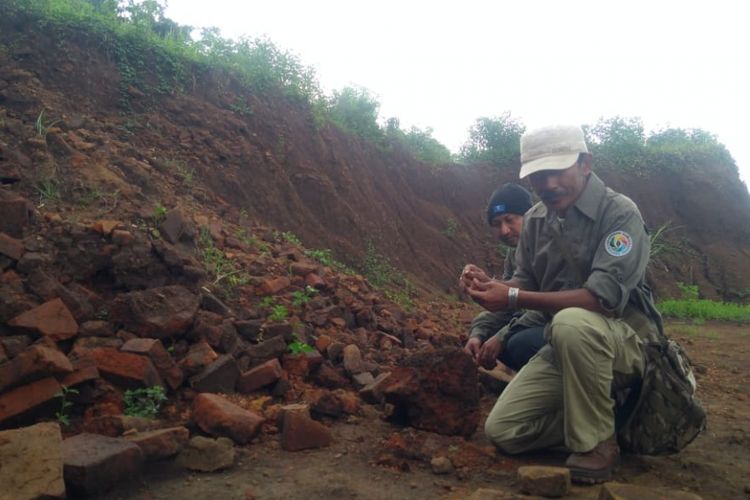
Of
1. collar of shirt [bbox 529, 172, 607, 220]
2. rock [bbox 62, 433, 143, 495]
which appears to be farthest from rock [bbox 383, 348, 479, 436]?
rock [bbox 62, 433, 143, 495]

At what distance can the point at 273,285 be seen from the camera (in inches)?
177

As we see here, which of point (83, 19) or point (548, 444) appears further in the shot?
point (83, 19)

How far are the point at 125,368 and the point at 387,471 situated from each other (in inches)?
55.4

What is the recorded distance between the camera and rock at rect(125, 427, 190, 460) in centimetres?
240

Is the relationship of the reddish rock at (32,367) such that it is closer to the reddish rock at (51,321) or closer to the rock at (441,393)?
the reddish rock at (51,321)

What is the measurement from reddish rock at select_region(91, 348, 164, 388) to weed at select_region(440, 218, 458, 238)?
28.7 feet

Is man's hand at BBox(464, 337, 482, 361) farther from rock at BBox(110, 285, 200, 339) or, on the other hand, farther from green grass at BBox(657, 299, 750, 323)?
green grass at BBox(657, 299, 750, 323)

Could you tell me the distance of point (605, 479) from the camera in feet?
8.34

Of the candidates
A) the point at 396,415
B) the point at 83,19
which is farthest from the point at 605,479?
the point at 83,19

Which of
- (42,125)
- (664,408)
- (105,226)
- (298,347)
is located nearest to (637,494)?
(664,408)

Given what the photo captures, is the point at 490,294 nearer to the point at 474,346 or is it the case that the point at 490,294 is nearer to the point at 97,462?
the point at 474,346

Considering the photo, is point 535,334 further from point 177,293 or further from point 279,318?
point 177,293

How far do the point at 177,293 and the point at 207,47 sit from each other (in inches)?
254

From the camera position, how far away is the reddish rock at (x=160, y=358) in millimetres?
3077
